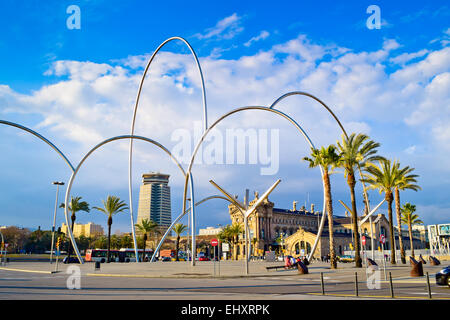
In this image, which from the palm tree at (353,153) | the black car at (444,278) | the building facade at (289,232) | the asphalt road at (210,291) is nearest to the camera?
the asphalt road at (210,291)

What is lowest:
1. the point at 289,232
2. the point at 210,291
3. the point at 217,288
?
the point at 217,288

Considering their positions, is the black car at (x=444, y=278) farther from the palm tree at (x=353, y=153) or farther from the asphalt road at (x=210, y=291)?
the palm tree at (x=353, y=153)

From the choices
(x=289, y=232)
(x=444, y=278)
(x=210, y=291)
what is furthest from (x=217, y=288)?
(x=289, y=232)

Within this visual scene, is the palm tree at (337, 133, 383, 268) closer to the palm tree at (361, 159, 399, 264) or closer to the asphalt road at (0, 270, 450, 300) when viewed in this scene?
the palm tree at (361, 159, 399, 264)

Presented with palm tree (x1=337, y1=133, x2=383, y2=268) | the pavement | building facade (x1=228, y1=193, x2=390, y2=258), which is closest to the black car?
the pavement

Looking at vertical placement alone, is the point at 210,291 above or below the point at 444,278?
below

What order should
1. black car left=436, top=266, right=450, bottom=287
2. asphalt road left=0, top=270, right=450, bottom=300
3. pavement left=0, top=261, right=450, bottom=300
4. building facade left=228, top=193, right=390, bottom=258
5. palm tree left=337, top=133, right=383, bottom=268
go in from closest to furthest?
asphalt road left=0, top=270, right=450, bottom=300 < pavement left=0, top=261, right=450, bottom=300 < black car left=436, top=266, right=450, bottom=287 < palm tree left=337, top=133, right=383, bottom=268 < building facade left=228, top=193, right=390, bottom=258

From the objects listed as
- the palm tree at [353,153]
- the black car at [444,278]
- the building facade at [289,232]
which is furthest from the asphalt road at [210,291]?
the building facade at [289,232]

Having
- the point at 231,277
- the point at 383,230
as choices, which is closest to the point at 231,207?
the point at 383,230

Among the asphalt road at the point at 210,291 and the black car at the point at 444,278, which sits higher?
the black car at the point at 444,278

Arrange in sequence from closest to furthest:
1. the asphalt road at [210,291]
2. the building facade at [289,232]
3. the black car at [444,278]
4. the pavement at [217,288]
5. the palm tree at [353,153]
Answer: the asphalt road at [210,291], the pavement at [217,288], the black car at [444,278], the palm tree at [353,153], the building facade at [289,232]

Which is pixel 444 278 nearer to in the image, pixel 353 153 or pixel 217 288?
pixel 217 288
